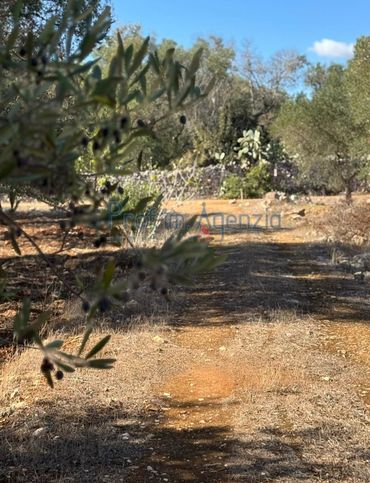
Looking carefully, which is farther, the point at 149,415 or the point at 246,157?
the point at 246,157

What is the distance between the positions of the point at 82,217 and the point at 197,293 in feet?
22.7

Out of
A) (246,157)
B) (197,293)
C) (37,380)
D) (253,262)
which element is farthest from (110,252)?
(246,157)

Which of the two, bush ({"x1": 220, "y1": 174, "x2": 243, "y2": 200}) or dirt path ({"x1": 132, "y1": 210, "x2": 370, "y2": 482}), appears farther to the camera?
bush ({"x1": 220, "y1": 174, "x2": 243, "y2": 200})

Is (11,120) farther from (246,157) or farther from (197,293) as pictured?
(246,157)

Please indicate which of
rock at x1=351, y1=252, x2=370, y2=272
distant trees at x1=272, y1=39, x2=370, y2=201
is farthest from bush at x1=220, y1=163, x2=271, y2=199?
rock at x1=351, y1=252, x2=370, y2=272

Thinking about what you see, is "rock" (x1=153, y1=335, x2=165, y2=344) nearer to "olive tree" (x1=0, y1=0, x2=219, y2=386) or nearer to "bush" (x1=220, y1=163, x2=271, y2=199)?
"olive tree" (x1=0, y1=0, x2=219, y2=386)

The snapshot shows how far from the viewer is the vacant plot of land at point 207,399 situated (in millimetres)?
3799

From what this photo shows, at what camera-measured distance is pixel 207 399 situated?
486 cm

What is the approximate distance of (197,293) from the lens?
8.53 meters

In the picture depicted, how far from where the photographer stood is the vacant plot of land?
380 centimetres

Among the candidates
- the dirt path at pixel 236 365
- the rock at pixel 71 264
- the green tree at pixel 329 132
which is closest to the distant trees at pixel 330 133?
the green tree at pixel 329 132

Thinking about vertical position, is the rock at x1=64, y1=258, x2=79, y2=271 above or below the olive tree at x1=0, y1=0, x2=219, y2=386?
below

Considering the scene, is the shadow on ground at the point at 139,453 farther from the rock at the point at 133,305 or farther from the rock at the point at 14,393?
the rock at the point at 133,305

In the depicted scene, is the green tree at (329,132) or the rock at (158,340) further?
the green tree at (329,132)
